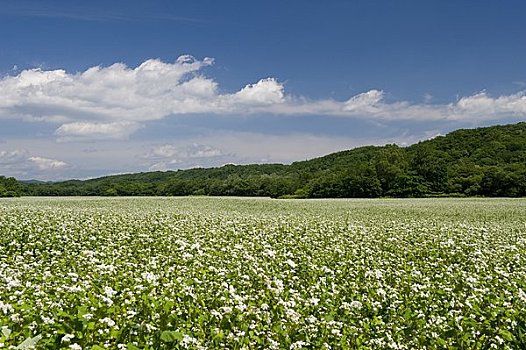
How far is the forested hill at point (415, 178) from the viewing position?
270 feet

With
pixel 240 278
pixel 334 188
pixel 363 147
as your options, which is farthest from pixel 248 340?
pixel 363 147

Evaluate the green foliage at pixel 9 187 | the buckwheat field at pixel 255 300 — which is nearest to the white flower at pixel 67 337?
the buckwheat field at pixel 255 300

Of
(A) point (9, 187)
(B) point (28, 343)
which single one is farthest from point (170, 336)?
(A) point (9, 187)

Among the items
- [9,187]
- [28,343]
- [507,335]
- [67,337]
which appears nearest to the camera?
[28,343]

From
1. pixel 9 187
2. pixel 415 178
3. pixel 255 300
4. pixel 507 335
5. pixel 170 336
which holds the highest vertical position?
pixel 9 187

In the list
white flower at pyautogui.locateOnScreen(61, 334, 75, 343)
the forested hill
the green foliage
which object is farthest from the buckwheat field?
the green foliage

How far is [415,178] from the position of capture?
94875 millimetres

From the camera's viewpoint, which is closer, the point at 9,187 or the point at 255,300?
the point at 255,300

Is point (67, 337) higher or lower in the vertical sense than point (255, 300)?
higher

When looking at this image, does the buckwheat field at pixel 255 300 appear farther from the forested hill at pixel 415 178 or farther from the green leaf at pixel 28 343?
the forested hill at pixel 415 178

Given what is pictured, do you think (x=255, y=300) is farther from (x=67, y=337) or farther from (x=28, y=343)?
(x=28, y=343)

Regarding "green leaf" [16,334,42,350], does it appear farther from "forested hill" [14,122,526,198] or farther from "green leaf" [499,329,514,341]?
"forested hill" [14,122,526,198]

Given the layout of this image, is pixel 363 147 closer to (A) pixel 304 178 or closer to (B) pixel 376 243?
(A) pixel 304 178

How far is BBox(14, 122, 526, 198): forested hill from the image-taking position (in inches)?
3238
